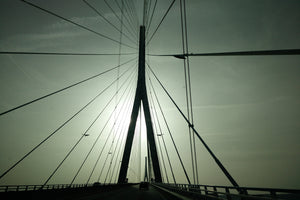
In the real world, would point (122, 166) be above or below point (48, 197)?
above

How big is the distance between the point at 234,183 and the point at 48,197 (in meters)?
11.0

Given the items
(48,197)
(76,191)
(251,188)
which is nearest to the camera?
(251,188)

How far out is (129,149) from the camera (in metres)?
24.9

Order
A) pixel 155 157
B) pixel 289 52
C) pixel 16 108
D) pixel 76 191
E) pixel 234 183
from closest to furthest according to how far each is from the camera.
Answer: pixel 289 52, pixel 234 183, pixel 16 108, pixel 76 191, pixel 155 157

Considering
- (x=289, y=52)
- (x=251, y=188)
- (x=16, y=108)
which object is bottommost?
(x=251, y=188)

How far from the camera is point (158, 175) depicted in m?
25.1

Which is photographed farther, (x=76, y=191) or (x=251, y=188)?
(x=76, y=191)

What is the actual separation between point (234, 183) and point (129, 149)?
1849 cm

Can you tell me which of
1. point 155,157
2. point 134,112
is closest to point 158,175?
point 155,157

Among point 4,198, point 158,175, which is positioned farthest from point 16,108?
point 158,175

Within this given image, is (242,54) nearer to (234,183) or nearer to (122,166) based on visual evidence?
(234,183)

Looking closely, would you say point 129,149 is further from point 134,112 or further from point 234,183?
point 234,183

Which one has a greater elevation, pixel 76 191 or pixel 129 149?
pixel 129 149

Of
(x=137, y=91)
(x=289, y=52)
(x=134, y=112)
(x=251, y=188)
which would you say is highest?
(x=137, y=91)
